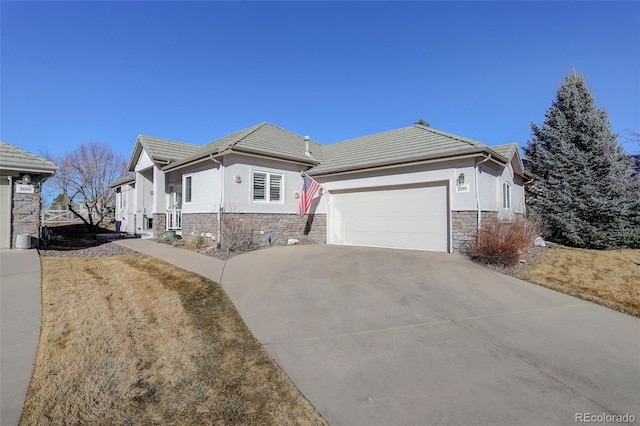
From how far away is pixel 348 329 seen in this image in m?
4.76

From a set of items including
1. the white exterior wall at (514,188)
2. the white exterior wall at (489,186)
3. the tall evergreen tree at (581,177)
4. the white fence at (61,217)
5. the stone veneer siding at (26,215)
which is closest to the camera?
the white exterior wall at (489,186)

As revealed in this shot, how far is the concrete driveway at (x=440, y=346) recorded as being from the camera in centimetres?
302

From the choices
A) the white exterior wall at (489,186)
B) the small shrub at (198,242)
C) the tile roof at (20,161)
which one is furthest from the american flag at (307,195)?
the tile roof at (20,161)

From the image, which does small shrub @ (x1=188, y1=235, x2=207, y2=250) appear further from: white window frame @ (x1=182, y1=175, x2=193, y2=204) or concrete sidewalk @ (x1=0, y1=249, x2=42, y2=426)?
concrete sidewalk @ (x1=0, y1=249, x2=42, y2=426)

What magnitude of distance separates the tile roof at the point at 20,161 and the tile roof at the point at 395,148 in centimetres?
1003

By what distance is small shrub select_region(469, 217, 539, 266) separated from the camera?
27.6 feet

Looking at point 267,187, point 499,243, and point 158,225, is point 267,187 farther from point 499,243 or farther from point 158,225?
point 499,243

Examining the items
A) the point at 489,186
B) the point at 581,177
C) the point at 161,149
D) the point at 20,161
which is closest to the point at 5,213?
the point at 20,161

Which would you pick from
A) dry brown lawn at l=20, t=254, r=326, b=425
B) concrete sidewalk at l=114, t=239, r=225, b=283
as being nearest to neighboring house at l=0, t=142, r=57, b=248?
concrete sidewalk at l=114, t=239, r=225, b=283

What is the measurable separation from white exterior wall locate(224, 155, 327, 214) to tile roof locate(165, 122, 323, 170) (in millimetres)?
438

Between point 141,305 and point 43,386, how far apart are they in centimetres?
265

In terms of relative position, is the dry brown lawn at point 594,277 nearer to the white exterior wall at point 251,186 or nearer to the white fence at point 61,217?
the white exterior wall at point 251,186

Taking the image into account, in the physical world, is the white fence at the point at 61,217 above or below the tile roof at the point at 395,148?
below

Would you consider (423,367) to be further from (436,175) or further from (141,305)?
(436,175)
